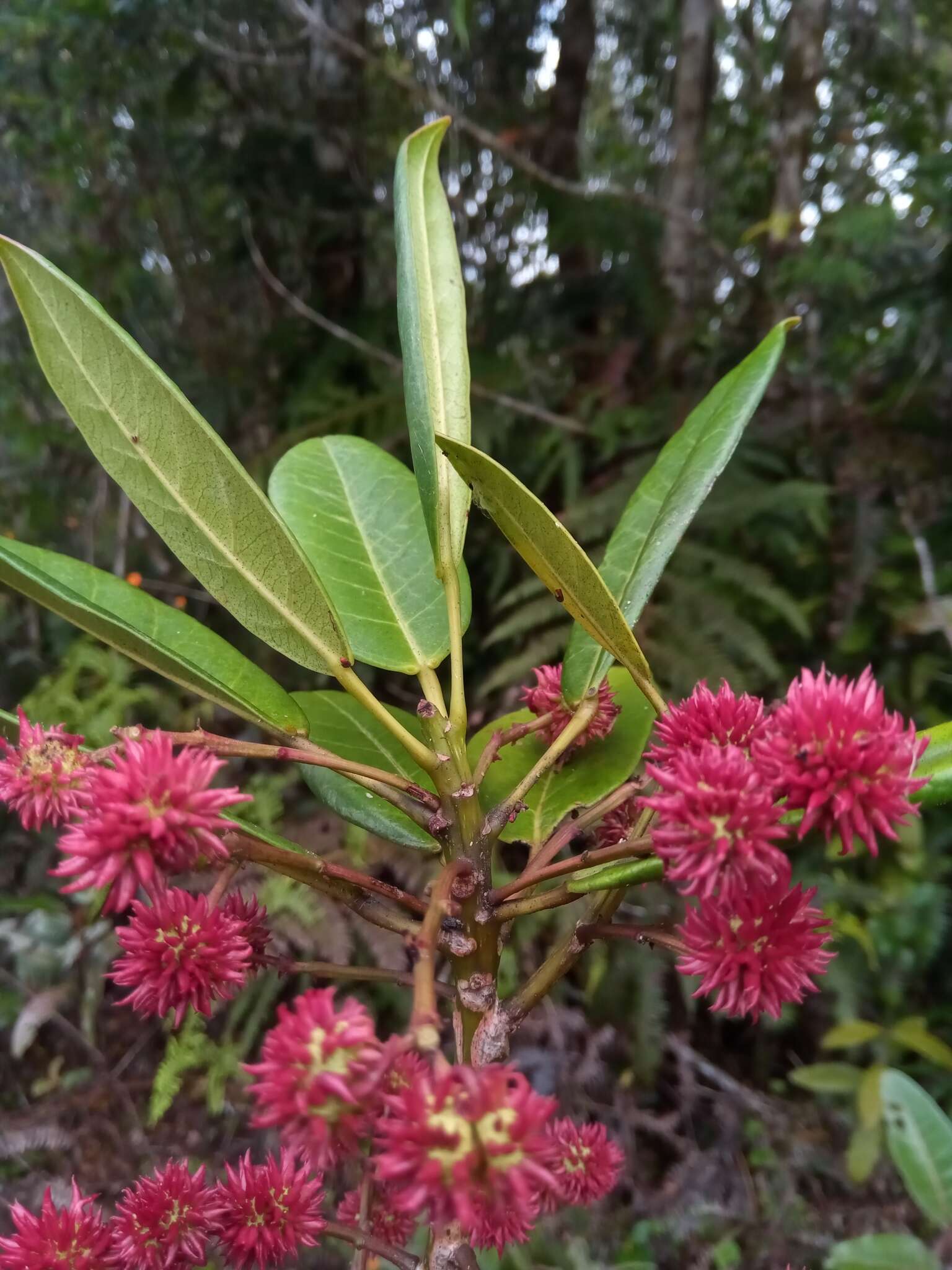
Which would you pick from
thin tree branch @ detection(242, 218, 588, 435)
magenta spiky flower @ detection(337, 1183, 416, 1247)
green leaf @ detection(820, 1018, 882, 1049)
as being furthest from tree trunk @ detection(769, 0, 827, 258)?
magenta spiky flower @ detection(337, 1183, 416, 1247)

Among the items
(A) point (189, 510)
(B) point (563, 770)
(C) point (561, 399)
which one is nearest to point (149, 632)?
(A) point (189, 510)

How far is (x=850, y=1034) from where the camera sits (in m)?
1.75

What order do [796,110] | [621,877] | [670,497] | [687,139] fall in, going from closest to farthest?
[621,877], [670,497], [796,110], [687,139]

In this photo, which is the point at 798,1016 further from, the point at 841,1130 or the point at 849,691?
the point at 849,691

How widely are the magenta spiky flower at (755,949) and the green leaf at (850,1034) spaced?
1.51 metres

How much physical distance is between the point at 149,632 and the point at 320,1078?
43 centimetres

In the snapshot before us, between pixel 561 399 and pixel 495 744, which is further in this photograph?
pixel 561 399

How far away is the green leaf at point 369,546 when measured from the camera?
2.34ft

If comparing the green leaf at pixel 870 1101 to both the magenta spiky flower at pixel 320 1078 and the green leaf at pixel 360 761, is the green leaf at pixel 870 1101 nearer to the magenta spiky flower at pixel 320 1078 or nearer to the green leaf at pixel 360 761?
the green leaf at pixel 360 761

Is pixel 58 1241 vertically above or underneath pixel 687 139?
underneath

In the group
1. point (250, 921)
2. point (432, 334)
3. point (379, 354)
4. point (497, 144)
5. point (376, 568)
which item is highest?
point (497, 144)

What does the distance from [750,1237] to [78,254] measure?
324 cm

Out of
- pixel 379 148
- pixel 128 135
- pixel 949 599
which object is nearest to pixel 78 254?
pixel 128 135

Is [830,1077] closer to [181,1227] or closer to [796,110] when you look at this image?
[181,1227]
